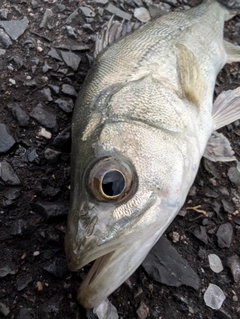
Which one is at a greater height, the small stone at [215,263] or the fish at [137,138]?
the fish at [137,138]

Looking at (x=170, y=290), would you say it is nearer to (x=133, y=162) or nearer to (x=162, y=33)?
(x=133, y=162)

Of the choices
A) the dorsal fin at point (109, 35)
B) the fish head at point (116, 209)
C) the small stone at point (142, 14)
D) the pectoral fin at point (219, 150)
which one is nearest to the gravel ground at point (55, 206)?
the pectoral fin at point (219, 150)

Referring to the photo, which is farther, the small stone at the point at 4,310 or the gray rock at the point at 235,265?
the gray rock at the point at 235,265

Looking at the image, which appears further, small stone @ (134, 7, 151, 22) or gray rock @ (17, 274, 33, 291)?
small stone @ (134, 7, 151, 22)

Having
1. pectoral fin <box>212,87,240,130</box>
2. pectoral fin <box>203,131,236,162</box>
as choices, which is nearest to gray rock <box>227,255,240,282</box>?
pectoral fin <box>203,131,236,162</box>

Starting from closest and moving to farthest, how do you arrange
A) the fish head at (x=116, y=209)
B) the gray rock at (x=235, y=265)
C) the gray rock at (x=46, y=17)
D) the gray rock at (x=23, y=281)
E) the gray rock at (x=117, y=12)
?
the fish head at (x=116, y=209), the gray rock at (x=23, y=281), the gray rock at (x=235, y=265), the gray rock at (x=46, y=17), the gray rock at (x=117, y=12)

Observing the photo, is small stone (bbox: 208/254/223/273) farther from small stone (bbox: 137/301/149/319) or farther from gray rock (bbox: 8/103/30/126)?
gray rock (bbox: 8/103/30/126)

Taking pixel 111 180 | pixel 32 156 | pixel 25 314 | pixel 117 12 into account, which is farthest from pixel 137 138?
pixel 117 12

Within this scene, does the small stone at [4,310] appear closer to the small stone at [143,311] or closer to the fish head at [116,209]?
the fish head at [116,209]
